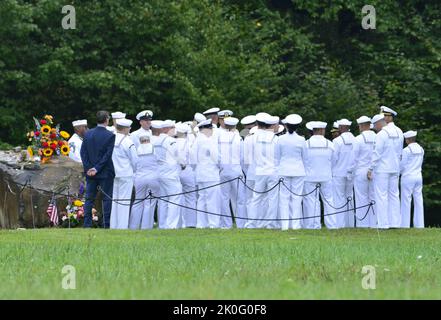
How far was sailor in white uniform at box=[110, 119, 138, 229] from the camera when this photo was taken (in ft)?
91.6

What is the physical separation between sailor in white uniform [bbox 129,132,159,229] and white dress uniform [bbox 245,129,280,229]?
211 centimetres

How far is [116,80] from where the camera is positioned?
3769 centimetres

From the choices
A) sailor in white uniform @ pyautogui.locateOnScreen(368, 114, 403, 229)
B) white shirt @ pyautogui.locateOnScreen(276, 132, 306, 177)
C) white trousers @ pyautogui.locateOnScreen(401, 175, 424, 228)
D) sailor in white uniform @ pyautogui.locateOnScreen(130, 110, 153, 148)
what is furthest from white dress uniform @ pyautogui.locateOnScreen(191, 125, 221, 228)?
white trousers @ pyautogui.locateOnScreen(401, 175, 424, 228)

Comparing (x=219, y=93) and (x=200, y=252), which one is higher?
(x=219, y=93)

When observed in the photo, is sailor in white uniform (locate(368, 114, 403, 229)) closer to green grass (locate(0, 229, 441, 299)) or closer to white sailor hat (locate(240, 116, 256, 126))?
green grass (locate(0, 229, 441, 299))

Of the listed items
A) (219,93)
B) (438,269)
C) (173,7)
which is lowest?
(438,269)

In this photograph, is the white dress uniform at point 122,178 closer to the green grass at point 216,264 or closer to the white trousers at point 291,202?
the green grass at point 216,264

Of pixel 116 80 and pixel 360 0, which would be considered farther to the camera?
pixel 360 0

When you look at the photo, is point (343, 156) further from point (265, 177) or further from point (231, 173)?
point (231, 173)

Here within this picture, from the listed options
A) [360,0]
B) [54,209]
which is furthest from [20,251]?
[360,0]

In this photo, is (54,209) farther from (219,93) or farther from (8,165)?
(219,93)

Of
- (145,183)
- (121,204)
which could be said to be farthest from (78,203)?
(145,183)

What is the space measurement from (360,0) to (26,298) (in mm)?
32062

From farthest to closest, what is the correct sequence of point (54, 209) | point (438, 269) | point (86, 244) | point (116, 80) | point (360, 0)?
point (360, 0) → point (116, 80) → point (54, 209) → point (86, 244) → point (438, 269)
